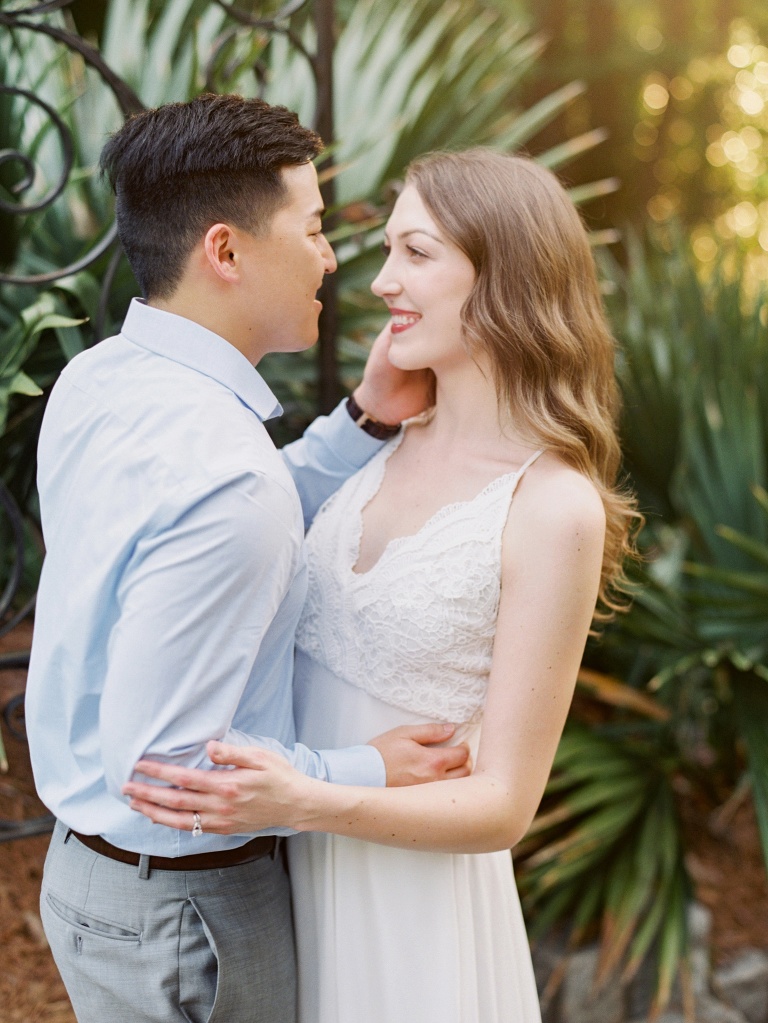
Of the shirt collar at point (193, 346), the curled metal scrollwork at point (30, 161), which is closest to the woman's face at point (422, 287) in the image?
the shirt collar at point (193, 346)

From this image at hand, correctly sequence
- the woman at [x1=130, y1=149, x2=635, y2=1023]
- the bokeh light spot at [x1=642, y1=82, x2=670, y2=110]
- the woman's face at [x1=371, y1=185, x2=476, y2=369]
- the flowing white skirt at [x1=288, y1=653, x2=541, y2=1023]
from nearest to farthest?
the woman at [x1=130, y1=149, x2=635, y2=1023], the flowing white skirt at [x1=288, y1=653, x2=541, y2=1023], the woman's face at [x1=371, y1=185, x2=476, y2=369], the bokeh light spot at [x1=642, y1=82, x2=670, y2=110]

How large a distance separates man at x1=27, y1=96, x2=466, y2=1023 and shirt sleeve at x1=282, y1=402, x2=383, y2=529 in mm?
473

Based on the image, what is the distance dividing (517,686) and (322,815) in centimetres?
37

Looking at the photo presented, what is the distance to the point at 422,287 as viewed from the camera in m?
1.83

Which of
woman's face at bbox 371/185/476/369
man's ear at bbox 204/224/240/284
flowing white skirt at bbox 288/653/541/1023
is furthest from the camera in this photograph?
woman's face at bbox 371/185/476/369

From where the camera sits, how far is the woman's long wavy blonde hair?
70.6 inches

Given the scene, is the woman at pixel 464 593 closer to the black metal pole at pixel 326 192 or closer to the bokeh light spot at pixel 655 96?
the black metal pole at pixel 326 192

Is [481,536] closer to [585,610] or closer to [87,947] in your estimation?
[585,610]

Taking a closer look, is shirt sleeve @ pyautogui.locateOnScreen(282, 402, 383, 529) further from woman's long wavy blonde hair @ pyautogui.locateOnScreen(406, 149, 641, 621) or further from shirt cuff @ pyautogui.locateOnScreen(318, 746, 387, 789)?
shirt cuff @ pyautogui.locateOnScreen(318, 746, 387, 789)

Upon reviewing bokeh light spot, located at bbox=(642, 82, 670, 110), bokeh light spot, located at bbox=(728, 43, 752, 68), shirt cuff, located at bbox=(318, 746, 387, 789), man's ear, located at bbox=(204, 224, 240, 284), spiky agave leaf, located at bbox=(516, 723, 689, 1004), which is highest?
bokeh light spot, located at bbox=(728, 43, 752, 68)

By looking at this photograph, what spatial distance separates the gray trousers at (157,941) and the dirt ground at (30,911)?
676 mm

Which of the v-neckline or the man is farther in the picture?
the v-neckline

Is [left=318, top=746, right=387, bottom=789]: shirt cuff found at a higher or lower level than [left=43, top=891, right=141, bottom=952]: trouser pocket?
higher

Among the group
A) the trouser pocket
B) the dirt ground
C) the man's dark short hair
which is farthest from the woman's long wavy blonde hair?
the dirt ground
